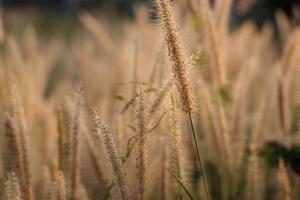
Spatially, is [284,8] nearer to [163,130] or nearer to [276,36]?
[276,36]

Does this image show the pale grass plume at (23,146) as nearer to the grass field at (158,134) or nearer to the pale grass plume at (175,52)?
the grass field at (158,134)

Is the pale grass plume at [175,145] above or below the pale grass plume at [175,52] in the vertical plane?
below

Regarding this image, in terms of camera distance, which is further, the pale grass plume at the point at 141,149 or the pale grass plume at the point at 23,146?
the pale grass plume at the point at 23,146

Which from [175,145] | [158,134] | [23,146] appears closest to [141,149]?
[175,145]

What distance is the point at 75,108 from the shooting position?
0.96 m

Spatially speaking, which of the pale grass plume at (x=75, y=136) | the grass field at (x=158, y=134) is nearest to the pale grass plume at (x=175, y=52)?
the grass field at (x=158, y=134)

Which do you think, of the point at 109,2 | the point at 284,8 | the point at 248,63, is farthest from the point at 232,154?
the point at 109,2

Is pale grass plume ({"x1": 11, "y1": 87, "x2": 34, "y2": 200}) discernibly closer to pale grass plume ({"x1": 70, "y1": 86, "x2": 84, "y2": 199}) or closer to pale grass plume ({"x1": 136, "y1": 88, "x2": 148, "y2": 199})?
pale grass plume ({"x1": 70, "y1": 86, "x2": 84, "y2": 199})

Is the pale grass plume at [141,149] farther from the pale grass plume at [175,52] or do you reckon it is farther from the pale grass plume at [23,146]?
the pale grass plume at [23,146]

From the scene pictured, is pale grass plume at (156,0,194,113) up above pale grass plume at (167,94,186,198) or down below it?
above

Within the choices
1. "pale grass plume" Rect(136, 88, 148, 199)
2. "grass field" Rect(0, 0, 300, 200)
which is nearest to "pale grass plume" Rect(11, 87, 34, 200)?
"grass field" Rect(0, 0, 300, 200)

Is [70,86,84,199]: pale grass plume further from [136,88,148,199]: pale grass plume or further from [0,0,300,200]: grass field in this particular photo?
[136,88,148,199]: pale grass plume

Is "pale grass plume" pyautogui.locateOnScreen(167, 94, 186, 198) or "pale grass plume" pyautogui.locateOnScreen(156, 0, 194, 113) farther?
"pale grass plume" pyautogui.locateOnScreen(167, 94, 186, 198)

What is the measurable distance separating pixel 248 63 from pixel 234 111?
373 mm
